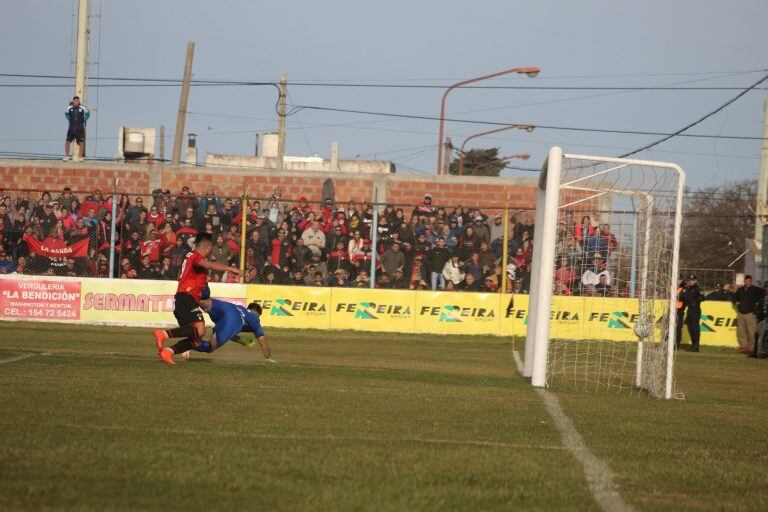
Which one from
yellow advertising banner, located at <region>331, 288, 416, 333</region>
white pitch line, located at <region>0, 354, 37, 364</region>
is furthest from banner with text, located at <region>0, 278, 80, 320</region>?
white pitch line, located at <region>0, 354, 37, 364</region>

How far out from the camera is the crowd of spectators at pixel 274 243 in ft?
83.1

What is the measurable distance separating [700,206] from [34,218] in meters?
38.5

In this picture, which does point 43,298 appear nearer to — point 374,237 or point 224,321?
point 374,237

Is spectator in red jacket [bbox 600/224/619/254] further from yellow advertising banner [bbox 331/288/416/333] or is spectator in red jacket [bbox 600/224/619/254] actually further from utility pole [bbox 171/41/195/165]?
utility pole [bbox 171/41/195/165]

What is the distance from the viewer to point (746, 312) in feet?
84.0

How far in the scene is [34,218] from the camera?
2539 cm

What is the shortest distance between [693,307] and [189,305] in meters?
16.2

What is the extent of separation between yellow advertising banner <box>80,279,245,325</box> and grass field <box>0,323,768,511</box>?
1065cm

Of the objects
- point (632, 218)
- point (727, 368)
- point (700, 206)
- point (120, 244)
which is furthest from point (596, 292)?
point (700, 206)

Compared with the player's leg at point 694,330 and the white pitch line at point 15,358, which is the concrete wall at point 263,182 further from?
the white pitch line at point 15,358

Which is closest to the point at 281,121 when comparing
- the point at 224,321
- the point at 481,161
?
the point at 224,321

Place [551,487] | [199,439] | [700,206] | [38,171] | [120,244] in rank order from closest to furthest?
[551,487] → [199,439] → [120,244] → [38,171] → [700,206]

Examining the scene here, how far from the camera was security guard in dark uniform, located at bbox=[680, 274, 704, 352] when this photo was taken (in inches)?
1008

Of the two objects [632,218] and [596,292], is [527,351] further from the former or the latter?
[596,292]
